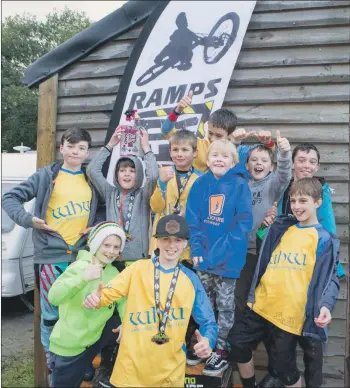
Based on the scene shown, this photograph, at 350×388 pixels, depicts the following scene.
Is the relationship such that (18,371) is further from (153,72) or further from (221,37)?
(221,37)

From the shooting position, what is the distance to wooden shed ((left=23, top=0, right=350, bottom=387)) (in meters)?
4.47

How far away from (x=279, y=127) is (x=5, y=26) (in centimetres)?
3077

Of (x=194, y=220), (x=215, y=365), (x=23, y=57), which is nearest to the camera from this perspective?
(x=215, y=365)

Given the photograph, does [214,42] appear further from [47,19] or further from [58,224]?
[47,19]

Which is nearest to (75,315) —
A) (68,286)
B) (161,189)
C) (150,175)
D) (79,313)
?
(79,313)

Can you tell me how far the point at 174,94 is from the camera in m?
4.74

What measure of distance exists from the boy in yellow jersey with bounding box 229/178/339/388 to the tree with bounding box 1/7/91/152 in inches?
848

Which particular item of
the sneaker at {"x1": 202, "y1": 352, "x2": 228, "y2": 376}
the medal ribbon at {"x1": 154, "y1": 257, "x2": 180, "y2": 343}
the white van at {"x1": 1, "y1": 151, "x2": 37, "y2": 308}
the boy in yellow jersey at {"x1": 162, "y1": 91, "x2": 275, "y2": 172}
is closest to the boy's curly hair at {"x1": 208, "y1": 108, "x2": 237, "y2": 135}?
the boy in yellow jersey at {"x1": 162, "y1": 91, "x2": 275, "y2": 172}

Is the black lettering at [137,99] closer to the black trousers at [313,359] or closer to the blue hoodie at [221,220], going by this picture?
the blue hoodie at [221,220]

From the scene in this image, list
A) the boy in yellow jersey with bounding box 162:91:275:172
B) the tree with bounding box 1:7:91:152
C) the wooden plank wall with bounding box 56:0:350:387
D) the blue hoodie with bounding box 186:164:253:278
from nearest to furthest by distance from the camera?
the blue hoodie with bounding box 186:164:253:278 < the boy in yellow jersey with bounding box 162:91:275:172 < the wooden plank wall with bounding box 56:0:350:387 < the tree with bounding box 1:7:91:152

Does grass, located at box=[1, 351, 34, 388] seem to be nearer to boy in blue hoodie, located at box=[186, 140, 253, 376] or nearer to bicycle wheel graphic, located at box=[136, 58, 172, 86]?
boy in blue hoodie, located at box=[186, 140, 253, 376]

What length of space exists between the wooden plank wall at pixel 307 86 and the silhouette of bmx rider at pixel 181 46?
1.72 feet

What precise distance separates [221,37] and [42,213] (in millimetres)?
2536

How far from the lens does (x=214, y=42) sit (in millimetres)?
4684
